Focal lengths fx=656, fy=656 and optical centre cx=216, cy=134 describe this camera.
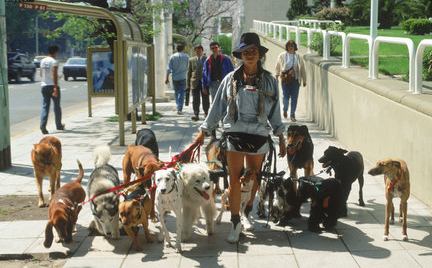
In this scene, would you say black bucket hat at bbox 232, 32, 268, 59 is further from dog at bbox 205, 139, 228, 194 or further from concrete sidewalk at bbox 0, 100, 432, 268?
concrete sidewalk at bbox 0, 100, 432, 268

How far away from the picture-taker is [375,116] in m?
9.51

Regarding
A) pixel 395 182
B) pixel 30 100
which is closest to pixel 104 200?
pixel 395 182

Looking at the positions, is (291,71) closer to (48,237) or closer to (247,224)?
(247,224)

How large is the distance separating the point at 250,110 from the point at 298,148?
1436 millimetres

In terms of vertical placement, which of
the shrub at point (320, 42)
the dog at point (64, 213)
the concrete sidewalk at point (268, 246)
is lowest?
the concrete sidewalk at point (268, 246)

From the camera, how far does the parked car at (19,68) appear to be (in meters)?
37.3

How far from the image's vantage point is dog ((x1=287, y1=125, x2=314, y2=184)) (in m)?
7.31

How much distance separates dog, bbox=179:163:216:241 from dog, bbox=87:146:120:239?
0.67m

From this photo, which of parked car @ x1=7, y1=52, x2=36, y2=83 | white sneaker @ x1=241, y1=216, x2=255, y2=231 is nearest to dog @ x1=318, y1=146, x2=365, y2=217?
white sneaker @ x1=241, y1=216, x2=255, y2=231

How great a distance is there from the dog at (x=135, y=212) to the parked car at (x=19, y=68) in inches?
1299

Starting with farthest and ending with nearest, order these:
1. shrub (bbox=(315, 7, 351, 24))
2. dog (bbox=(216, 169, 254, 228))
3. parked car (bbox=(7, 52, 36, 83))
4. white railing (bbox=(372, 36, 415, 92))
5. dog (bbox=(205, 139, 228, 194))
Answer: shrub (bbox=(315, 7, 351, 24)) → parked car (bbox=(7, 52, 36, 83)) → white railing (bbox=(372, 36, 415, 92)) → dog (bbox=(205, 139, 228, 194)) → dog (bbox=(216, 169, 254, 228))

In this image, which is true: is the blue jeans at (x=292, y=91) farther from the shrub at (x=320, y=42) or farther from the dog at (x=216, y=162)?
the dog at (x=216, y=162)

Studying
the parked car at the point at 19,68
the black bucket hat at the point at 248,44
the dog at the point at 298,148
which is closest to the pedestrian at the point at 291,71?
the dog at the point at 298,148

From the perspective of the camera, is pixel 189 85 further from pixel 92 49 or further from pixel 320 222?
pixel 320 222
